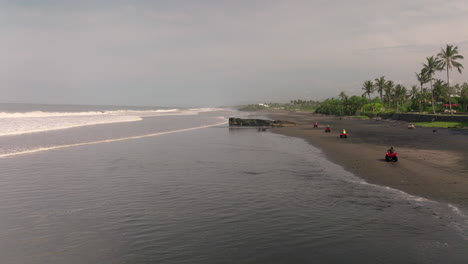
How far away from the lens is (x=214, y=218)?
11844 mm


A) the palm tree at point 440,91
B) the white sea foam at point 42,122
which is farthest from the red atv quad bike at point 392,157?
the palm tree at point 440,91

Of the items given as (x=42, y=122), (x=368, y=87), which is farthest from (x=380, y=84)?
(x=42, y=122)

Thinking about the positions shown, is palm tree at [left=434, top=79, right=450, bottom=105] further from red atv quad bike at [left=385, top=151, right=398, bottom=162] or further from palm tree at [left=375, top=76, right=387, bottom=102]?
red atv quad bike at [left=385, top=151, right=398, bottom=162]

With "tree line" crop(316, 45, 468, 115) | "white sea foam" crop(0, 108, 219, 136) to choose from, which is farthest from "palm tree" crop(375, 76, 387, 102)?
"white sea foam" crop(0, 108, 219, 136)

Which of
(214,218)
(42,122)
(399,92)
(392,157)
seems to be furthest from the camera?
(399,92)

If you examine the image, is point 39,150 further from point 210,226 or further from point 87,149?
point 210,226

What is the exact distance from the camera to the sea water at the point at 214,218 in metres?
8.98

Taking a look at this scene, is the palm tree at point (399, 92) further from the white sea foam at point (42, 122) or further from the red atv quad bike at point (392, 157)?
the red atv quad bike at point (392, 157)

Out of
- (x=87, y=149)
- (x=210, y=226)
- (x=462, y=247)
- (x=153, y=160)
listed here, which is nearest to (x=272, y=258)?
(x=210, y=226)

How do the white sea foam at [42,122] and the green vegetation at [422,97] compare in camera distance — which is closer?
the white sea foam at [42,122]

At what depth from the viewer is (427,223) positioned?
11328mm

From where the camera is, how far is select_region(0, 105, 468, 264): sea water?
8977 millimetres

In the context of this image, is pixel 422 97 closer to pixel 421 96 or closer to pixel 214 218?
pixel 421 96

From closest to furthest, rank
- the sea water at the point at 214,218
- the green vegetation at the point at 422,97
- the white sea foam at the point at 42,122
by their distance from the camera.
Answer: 1. the sea water at the point at 214,218
2. the white sea foam at the point at 42,122
3. the green vegetation at the point at 422,97
